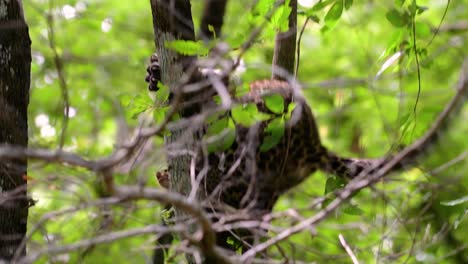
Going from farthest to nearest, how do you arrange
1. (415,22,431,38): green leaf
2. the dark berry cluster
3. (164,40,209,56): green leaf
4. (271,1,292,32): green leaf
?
the dark berry cluster, (415,22,431,38): green leaf, (271,1,292,32): green leaf, (164,40,209,56): green leaf

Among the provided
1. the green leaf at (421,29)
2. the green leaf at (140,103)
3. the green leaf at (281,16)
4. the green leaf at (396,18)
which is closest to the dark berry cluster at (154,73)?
the green leaf at (140,103)

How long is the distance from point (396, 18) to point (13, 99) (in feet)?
6.69

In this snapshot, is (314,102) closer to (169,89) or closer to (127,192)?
(169,89)

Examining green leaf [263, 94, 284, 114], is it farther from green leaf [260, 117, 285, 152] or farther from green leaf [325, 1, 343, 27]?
green leaf [325, 1, 343, 27]

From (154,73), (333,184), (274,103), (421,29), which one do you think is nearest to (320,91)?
(154,73)

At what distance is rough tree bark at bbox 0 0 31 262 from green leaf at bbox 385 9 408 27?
6.20 feet

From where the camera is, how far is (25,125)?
3523 millimetres

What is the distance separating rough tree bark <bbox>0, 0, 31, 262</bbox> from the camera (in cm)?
338

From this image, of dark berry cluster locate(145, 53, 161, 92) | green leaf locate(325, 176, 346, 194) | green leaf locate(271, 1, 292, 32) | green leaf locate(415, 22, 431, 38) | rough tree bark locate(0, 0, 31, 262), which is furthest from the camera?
dark berry cluster locate(145, 53, 161, 92)

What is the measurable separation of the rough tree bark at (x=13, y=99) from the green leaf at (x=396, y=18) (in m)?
1.89

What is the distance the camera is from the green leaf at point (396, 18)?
3398 millimetres

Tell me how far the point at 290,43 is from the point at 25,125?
1.67 metres

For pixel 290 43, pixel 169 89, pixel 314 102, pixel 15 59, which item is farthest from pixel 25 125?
pixel 314 102

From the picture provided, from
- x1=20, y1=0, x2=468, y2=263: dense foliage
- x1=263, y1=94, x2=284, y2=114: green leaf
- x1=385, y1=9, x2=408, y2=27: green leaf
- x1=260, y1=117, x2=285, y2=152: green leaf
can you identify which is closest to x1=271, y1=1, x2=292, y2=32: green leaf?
x1=20, y1=0, x2=468, y2=263: dense foliage
